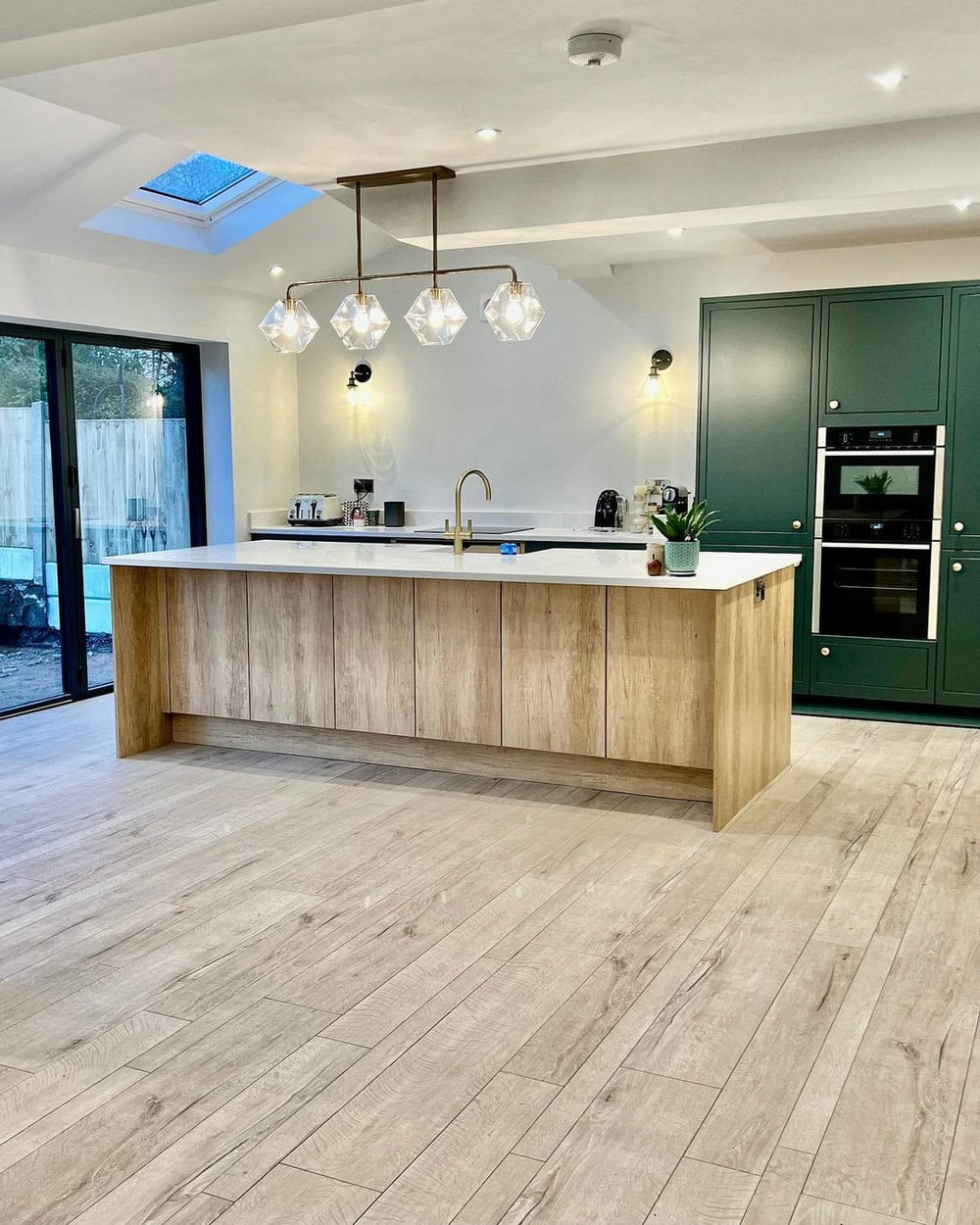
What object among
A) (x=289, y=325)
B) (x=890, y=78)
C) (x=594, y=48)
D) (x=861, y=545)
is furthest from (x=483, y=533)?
(x=594, y=48)

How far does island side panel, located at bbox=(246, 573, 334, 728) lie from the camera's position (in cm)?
502

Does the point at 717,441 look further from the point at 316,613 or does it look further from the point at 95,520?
the point at 95,520

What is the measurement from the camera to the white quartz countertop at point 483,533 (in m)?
6.52

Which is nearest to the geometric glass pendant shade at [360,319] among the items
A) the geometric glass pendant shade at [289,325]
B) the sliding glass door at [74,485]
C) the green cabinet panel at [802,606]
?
the geometric glass pendant shade at [289,325]

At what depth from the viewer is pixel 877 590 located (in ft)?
19.7

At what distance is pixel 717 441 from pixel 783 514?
0.52 meters

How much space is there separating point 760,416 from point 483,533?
185 cm

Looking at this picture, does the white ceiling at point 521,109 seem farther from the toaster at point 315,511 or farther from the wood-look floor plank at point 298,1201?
the wood-look floor plank at point 298,1201

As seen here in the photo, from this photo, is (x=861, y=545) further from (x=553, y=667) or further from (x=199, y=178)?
(x=199, y=178)

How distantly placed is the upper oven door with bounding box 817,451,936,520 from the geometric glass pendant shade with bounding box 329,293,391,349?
8.50 feet

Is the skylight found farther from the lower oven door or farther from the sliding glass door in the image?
the lower oven door

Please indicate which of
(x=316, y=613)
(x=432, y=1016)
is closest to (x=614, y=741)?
(x=316, y=613)

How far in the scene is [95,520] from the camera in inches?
264

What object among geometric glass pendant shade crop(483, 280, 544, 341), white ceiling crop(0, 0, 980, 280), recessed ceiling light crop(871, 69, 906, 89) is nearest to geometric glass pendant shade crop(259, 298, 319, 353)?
white ceiling crop(0, 0, 980, 280)
